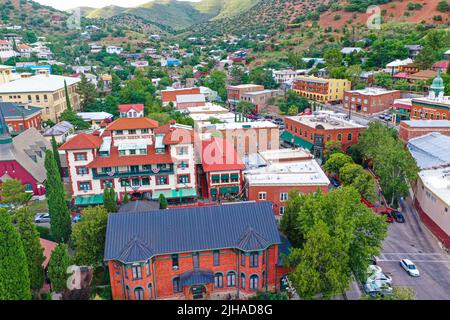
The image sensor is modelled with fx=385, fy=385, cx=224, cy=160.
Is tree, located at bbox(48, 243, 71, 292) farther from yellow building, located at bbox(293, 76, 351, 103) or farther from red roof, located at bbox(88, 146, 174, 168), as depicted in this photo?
yellow building, located at bbox(293, 76, 351, 103)

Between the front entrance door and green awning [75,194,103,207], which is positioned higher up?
green awning [75,194,103,207]

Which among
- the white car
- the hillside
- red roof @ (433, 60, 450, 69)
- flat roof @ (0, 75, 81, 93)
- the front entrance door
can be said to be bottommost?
the white car

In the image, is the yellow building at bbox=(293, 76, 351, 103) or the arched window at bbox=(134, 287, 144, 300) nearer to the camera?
the arched window at bbox=(134, 287, 144, 300)

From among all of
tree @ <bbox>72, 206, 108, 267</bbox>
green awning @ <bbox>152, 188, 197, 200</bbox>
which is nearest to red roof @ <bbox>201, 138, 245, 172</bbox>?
green awning @ <bbox>152, 188, 197, 200</bbox>

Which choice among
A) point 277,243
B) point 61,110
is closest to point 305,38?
point 61,110

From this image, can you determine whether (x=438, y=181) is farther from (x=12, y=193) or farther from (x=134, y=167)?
(x=12, y=193)

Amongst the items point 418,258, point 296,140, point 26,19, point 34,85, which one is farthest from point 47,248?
point 26,19

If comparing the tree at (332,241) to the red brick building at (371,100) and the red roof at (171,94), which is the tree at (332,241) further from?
the red roof at (171,94)
